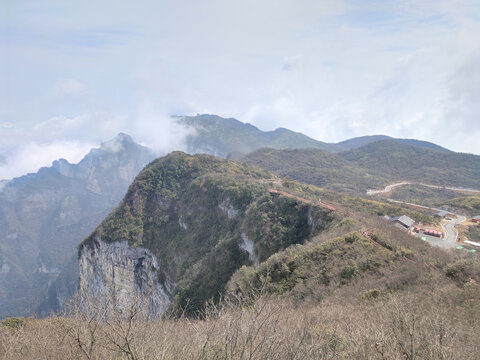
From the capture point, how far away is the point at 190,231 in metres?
61.7

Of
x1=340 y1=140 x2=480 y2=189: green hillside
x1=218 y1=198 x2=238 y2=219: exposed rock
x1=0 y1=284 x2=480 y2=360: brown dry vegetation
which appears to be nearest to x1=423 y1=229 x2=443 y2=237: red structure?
x1=0 y1=284 x2=480 y2=360: brown dry vegetation

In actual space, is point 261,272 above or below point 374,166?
below

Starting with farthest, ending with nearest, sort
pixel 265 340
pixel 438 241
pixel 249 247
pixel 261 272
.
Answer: pixel 249 247 < pixel 438 241 < pixel 261 272 < pixel 265 340

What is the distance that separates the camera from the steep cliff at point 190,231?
3922 centimetres

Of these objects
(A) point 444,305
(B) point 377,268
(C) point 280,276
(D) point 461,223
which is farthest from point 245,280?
(D) point 461,223

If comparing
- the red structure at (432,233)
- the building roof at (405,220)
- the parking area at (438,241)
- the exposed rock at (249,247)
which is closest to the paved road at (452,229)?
the red structure at (432,233)

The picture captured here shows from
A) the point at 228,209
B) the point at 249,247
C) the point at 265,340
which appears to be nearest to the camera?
the point at 265,340

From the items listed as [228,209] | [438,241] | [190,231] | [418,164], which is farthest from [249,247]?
[418,164]

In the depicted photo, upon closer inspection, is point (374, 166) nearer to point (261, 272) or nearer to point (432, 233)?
point (432, 233)

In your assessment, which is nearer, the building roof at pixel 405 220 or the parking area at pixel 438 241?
the parking area at pixel 438 241

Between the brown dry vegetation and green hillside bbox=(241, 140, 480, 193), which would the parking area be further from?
green hillside bbox=(241, 140, 480, 193)

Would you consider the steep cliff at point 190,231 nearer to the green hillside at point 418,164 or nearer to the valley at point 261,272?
the valley at point 261,272

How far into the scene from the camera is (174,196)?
74375 mm

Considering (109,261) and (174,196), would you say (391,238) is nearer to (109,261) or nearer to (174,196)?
(174,196)
